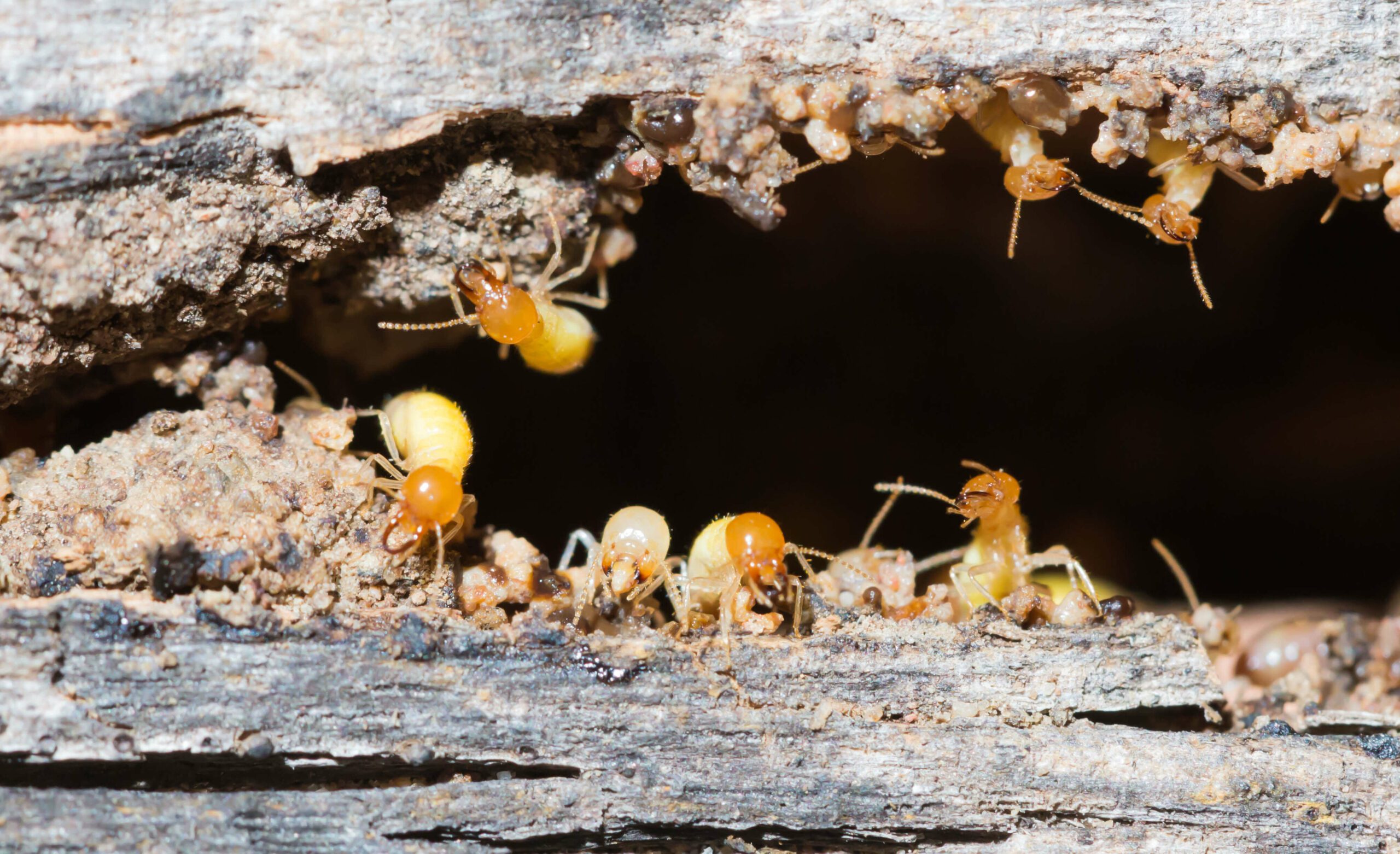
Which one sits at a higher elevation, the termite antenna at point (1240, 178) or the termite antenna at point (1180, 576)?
the termite antenna at point (1240, 178)

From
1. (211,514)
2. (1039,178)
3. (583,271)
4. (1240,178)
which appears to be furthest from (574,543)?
(1240,178)

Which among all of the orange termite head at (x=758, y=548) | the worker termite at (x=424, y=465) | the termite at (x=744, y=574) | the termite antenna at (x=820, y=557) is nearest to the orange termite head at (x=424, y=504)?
the worker termite at (x=424, y=465)

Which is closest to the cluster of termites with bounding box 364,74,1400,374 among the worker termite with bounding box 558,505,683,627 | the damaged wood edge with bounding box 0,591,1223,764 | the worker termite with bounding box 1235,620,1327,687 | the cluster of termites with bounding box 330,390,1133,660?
the cluster of termites with bounding box 330,390,1133,660

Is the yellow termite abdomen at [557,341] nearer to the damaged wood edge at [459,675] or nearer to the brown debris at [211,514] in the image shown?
the brown debris at [211,514]

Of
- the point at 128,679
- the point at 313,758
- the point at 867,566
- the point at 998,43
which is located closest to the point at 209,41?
the point at 128,679

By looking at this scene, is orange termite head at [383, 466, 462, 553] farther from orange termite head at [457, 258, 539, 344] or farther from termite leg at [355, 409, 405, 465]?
orange termite head at [457, 258, 539, 344]

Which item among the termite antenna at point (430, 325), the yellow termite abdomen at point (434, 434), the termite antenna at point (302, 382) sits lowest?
the yellow termite abdomen at point (434, 434)

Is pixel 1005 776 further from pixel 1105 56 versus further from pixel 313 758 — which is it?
pixel 1105 56
